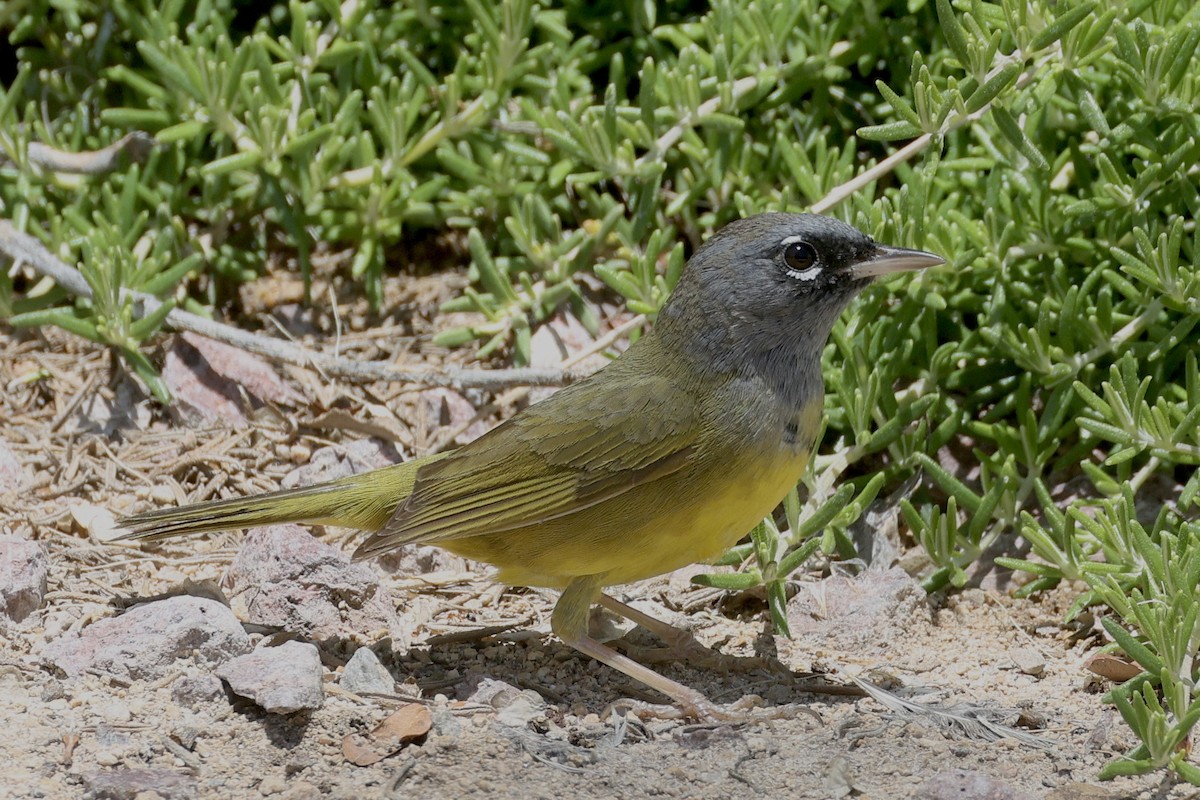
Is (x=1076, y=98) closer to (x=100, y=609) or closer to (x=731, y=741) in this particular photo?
(x=731, y=741)

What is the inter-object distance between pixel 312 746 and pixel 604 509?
1012 millimetres

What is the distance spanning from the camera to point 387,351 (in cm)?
560

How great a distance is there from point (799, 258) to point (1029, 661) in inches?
54.3

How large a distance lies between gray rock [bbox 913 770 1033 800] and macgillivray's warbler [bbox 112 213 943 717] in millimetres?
680

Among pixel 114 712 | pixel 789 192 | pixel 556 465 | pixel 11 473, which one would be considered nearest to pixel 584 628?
pixel 556 465

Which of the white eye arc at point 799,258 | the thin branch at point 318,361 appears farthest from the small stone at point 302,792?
the thin branch at point 318,361

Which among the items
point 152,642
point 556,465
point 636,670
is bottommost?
point 636,670

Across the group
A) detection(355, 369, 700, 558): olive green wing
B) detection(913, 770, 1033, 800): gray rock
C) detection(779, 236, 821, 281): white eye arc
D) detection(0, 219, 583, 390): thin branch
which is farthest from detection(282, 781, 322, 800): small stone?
detection(0, 219, 583, 390): thin branch

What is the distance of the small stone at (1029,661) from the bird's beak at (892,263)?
1.21 m

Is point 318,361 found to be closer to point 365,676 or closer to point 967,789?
point 365,676

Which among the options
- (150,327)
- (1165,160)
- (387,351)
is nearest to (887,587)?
(1165,160)

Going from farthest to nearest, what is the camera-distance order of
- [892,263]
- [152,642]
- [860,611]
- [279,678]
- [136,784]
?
[860,611]
[892,263]
[152,642]
[279,678]
[136,784]

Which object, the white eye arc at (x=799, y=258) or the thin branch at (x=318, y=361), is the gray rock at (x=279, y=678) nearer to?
the thin branch at (x=318, y=361)

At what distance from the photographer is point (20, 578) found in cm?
394
